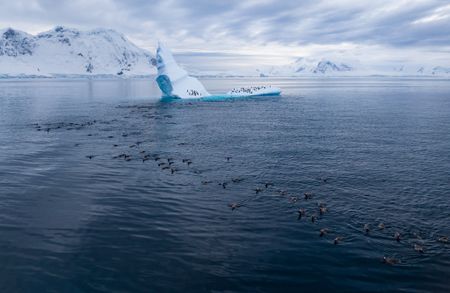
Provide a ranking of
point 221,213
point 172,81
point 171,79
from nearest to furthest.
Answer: point 221,213 < point 171,79 < point 172,81

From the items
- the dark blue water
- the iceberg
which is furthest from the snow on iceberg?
the dark blue water

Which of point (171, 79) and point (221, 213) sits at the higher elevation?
point (171, 79)

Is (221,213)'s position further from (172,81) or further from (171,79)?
(172,81)

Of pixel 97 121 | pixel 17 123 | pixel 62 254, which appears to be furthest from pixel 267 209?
pixel 17 123

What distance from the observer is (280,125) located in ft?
214

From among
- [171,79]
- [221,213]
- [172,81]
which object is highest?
[171,79]

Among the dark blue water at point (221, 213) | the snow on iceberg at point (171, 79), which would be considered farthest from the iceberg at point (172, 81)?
the dark blue water at point (221, 213)

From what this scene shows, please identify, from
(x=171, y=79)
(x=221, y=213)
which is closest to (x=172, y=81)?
(x=171, y=79)

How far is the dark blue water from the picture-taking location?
1869 centimetres

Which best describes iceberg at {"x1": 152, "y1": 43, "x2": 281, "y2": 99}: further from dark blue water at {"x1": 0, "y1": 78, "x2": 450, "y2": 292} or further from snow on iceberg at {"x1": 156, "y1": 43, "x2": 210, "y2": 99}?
dark blue water at {"x1": 0, "y1": 78, "x2": 450, "y2": 292}

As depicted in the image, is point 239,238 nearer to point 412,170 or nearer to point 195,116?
point 412,170

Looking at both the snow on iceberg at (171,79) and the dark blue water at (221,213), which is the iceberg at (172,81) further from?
the dark blue water at (221,213)

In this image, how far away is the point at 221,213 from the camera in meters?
26.2

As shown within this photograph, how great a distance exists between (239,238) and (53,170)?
71.2ft
